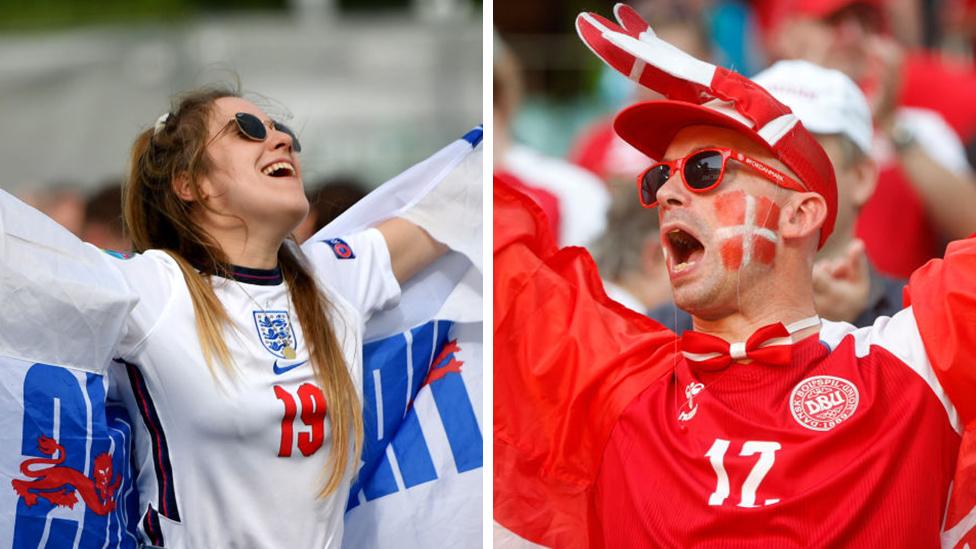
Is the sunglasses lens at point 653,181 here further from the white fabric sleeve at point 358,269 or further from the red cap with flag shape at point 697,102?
the white fabric sleeve at point 358,269

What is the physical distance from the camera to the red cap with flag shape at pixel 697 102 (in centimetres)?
307

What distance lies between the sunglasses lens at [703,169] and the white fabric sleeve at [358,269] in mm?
822

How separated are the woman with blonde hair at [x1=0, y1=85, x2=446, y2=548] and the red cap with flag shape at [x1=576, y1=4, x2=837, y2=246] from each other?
756 mm

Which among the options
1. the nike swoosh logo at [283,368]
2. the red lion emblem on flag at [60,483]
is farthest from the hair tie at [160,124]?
the red lion emblem on flag at [60,483]

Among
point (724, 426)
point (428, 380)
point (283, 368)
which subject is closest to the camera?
point (724, 426)

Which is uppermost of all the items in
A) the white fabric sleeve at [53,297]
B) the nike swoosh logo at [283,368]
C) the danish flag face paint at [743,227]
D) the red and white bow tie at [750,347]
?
the danish flag face paint at [743,227]

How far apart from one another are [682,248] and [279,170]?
3.02ft

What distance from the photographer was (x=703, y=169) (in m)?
3.08

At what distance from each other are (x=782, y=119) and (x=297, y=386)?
1167mm

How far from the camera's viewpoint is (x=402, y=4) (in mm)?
13820

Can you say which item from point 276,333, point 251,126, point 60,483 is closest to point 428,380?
point 276,333

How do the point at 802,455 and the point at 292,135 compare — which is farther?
the point at 292,135

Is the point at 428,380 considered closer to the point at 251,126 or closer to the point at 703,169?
the point at 251,126

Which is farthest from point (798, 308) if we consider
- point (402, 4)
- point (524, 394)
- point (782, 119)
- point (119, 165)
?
point (402, 4)
